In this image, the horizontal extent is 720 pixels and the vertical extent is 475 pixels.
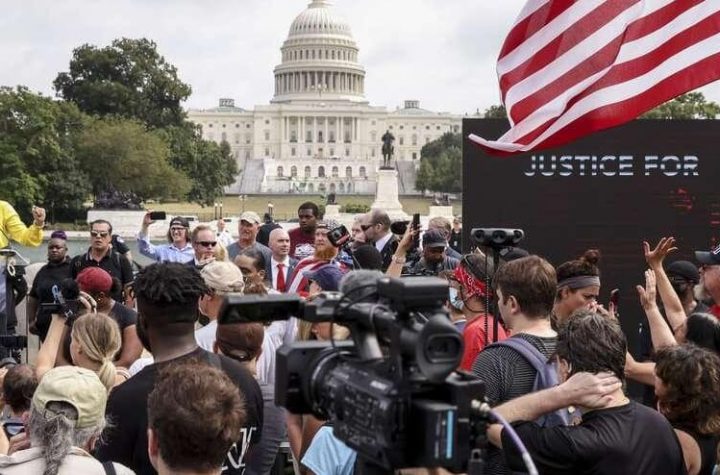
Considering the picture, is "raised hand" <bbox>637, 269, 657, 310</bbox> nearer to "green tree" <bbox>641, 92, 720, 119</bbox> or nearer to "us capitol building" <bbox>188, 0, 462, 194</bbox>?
"green tree" <bbox>641, 92, 720, 119</bbox>

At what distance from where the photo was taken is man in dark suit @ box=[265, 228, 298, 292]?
29.6 ft

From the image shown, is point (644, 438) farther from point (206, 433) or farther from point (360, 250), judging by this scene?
point (360, 250)

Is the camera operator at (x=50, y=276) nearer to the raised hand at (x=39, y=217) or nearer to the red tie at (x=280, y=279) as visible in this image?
the raised hand at (x=39, y=217)

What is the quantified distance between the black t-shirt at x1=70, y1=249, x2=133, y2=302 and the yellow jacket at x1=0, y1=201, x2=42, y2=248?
34 centimetres

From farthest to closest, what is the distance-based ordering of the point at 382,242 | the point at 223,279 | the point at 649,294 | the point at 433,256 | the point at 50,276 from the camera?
the point at 382,242 < the point at 50,276 < the point at 433,256 < the point at 649,294 < the point at 223,279

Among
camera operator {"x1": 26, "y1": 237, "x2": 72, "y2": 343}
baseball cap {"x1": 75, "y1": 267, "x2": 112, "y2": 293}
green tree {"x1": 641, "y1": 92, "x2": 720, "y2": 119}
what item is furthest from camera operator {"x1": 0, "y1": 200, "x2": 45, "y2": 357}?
green tree {"x1": 641, "y1": 92, "x2": 720, "y2": 119}

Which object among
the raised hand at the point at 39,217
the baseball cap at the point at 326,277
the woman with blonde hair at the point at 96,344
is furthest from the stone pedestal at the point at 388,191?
the woman with blonde hair at the point at 96,344

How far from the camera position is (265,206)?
86.9m

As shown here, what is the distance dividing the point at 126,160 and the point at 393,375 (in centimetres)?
5633

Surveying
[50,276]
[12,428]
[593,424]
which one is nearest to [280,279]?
[50,276]

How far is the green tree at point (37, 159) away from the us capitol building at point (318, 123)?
63.7m

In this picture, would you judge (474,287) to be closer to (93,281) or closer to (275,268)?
(93,281)

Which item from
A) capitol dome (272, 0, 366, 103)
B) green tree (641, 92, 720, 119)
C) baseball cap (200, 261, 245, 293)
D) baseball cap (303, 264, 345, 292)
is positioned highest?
capitol dome (272, 0, 366, 103)

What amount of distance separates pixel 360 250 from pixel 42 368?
345 cm
